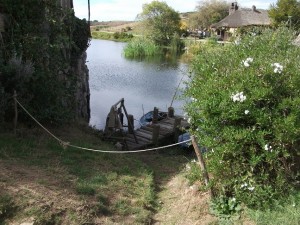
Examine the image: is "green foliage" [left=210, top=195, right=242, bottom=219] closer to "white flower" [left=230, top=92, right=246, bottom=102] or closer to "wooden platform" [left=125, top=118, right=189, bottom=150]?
"white flower" [left=230, top=92, right=246, bottom=102]

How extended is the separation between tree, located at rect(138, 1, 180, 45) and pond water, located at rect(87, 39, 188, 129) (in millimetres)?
19838

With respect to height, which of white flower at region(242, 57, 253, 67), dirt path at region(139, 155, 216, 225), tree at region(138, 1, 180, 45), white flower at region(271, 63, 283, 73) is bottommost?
dirt path at region(139, 155, 216, 225)

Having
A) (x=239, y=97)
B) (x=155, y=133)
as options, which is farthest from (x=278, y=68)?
(x=155, y=133)

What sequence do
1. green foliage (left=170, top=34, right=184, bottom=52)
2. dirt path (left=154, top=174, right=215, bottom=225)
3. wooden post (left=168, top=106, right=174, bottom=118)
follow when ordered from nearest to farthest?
dirt path (left=154, top=174, right=215, bottom=225)
wooden post (left=168, top=106, right=174, bottom=118)
green foliage (left=170, top=34, right=184, bottom=52)

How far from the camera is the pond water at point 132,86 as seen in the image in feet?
73.2

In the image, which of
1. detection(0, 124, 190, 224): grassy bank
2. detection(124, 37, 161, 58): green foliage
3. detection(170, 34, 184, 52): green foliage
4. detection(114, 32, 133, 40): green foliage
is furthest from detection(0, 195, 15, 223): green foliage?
detection(114, 32, 133, 40): green foliage

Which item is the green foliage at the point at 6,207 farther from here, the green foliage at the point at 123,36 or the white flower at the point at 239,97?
the green foliage at the point at 123,36

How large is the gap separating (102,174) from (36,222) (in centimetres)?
211

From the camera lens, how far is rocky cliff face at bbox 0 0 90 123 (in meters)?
8.66

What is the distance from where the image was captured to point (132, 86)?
28.7 metres

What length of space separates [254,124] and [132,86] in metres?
23.4

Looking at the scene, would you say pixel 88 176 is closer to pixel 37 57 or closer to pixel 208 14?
pixel 37 57

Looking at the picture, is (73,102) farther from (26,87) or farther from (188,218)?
(188,218)

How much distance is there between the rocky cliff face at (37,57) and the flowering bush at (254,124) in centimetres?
448
